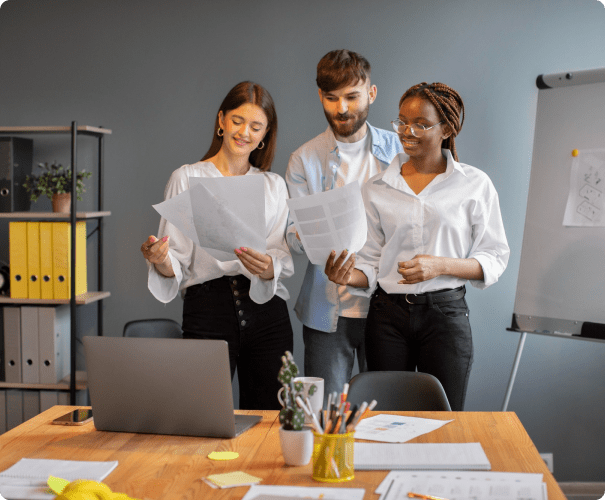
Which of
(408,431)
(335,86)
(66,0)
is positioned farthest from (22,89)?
(408,431)

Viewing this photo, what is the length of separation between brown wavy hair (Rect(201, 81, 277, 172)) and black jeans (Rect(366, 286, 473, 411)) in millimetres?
699

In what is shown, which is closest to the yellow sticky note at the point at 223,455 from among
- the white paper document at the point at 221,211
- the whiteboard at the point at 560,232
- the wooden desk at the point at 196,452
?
the wooden desk at the point at 196,452

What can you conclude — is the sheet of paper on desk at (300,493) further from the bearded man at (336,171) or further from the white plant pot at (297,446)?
the bearded man at (336,171)

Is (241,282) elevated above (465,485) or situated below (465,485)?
above

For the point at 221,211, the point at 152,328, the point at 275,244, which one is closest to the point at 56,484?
the point at 221,211

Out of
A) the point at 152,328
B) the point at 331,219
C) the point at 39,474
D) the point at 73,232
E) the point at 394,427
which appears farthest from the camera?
the point at 73,232

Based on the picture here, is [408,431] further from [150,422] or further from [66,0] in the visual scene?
[66,0]

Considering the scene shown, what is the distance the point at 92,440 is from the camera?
4.92 feet

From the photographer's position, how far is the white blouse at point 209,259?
86.5 inches

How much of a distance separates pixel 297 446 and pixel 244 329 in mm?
929

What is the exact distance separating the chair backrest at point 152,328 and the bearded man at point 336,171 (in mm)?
Result: 675

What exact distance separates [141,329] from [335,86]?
1.35m

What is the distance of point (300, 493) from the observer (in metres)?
1.18

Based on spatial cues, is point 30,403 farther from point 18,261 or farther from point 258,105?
point 258,105
